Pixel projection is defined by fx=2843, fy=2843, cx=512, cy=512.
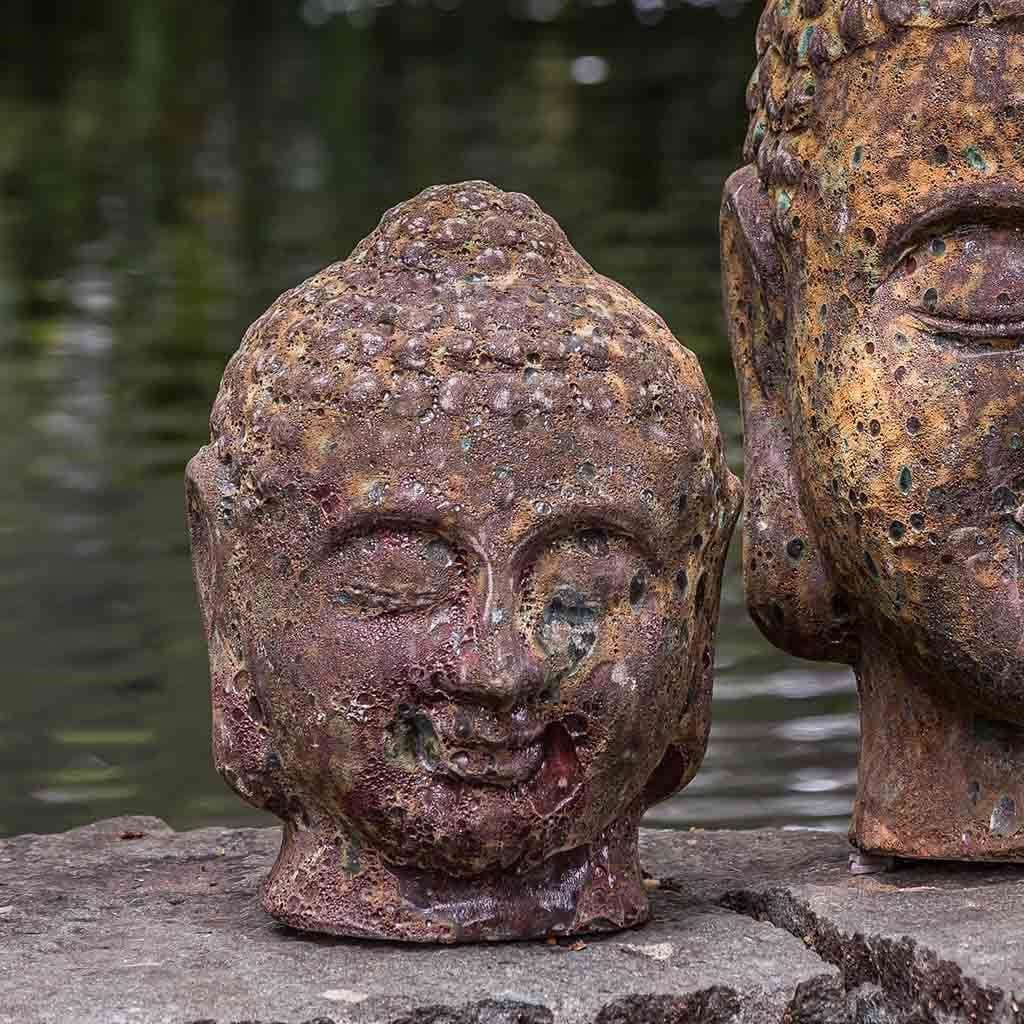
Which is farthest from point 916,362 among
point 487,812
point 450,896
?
point 450,896

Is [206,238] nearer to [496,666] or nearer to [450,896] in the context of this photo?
[450,896]

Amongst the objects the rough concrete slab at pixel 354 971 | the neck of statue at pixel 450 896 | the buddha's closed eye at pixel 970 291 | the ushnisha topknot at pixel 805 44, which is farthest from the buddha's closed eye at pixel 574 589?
the ushnisha topknot at pixel 805 44

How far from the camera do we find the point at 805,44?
4195 mm

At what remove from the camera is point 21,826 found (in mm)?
5828

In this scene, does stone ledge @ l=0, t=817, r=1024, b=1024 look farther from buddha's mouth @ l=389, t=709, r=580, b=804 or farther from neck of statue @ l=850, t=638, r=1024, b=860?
buddha's mouth @ l=389, t=709, r=580, b=804

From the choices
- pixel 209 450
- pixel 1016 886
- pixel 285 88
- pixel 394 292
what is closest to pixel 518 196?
pixel 394 292

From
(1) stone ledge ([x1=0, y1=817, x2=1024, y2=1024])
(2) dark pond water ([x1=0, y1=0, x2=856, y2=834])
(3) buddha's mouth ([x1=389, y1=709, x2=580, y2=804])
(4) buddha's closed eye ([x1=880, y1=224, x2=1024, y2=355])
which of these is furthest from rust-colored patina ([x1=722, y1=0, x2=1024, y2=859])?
(2) dark pond water ([x1=0, y1=0, x2=856, y2=834])

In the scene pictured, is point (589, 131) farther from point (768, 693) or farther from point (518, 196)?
point (518, 196)

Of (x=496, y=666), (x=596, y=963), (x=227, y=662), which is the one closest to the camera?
(x=496, y=666)

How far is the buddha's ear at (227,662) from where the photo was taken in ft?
13.3

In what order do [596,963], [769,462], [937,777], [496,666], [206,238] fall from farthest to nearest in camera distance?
[206,238] < [769,462] < [937,777] < [596,963] < [496,666]

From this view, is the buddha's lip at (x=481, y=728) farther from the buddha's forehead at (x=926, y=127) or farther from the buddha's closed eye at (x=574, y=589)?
the buddha's forehead at (x=926, y=127)

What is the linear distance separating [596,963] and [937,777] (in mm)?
643

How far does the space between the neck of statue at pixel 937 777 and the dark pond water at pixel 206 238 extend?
140 cm
